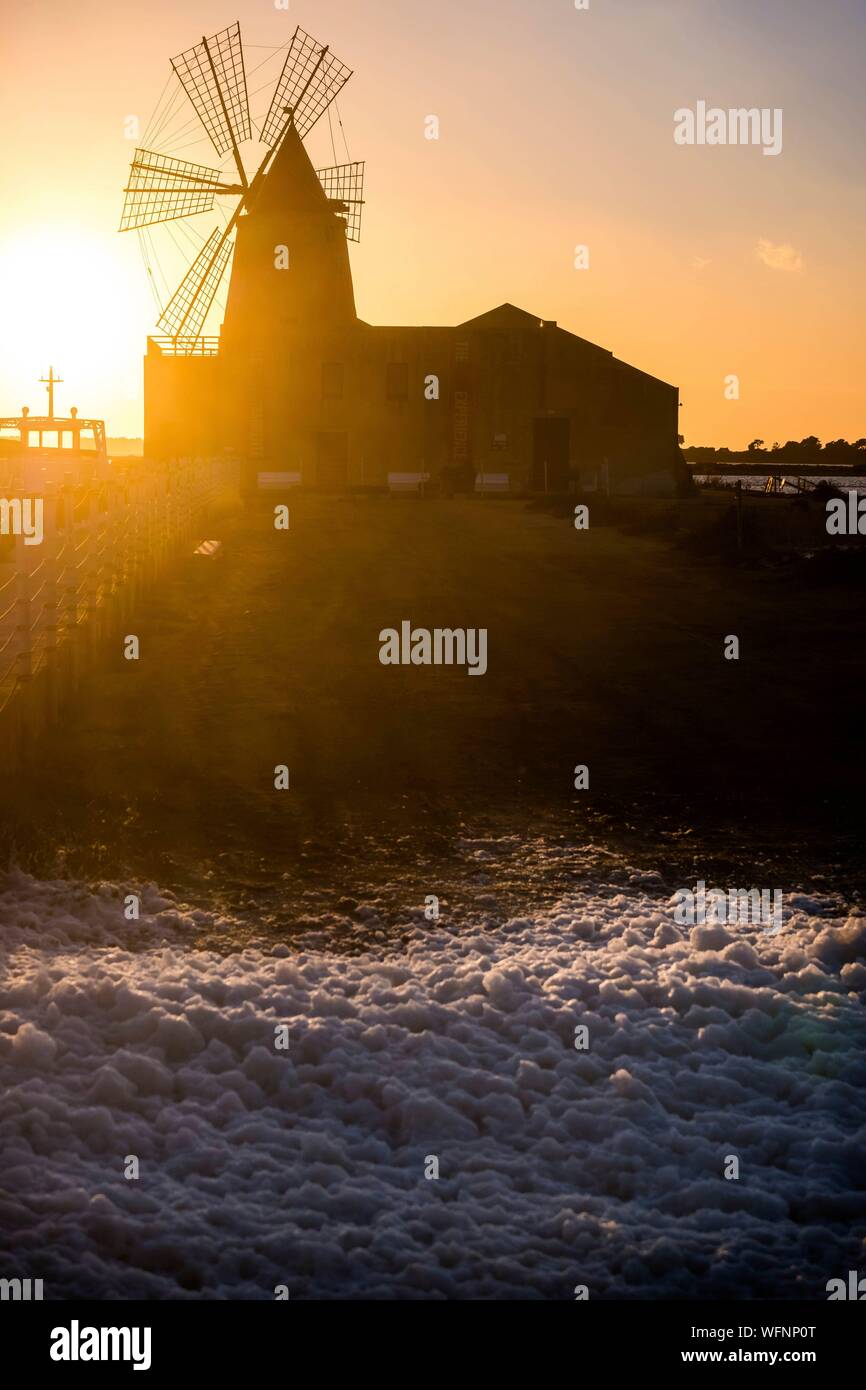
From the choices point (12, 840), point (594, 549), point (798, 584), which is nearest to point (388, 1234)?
point (12, 840)

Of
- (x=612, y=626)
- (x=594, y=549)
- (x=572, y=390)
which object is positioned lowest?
(x=612, y=626)

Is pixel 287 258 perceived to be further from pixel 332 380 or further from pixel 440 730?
pixel 440 730

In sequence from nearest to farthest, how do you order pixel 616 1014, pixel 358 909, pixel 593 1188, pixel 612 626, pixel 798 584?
1. pixel 593 1188
2. pixel 616 1014
3. pixel 358 909
4. pixel 612 626
5. pixel 798 584

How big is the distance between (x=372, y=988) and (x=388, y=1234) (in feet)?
7.24

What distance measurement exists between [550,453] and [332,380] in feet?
29.2

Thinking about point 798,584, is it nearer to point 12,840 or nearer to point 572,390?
point 12,840

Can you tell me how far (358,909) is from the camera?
8797 mm

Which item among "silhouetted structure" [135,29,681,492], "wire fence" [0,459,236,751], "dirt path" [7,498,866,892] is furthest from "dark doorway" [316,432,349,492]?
"dirt path" [7,498,866,892]

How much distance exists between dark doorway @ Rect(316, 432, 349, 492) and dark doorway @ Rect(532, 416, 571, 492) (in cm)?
735

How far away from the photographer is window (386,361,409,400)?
5150cm

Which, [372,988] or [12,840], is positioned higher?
[12,840]

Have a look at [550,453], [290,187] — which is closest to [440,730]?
[550,453]

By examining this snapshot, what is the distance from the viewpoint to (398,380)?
51.6 m

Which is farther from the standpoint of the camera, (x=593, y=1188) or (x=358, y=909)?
(x=358, y=909)
